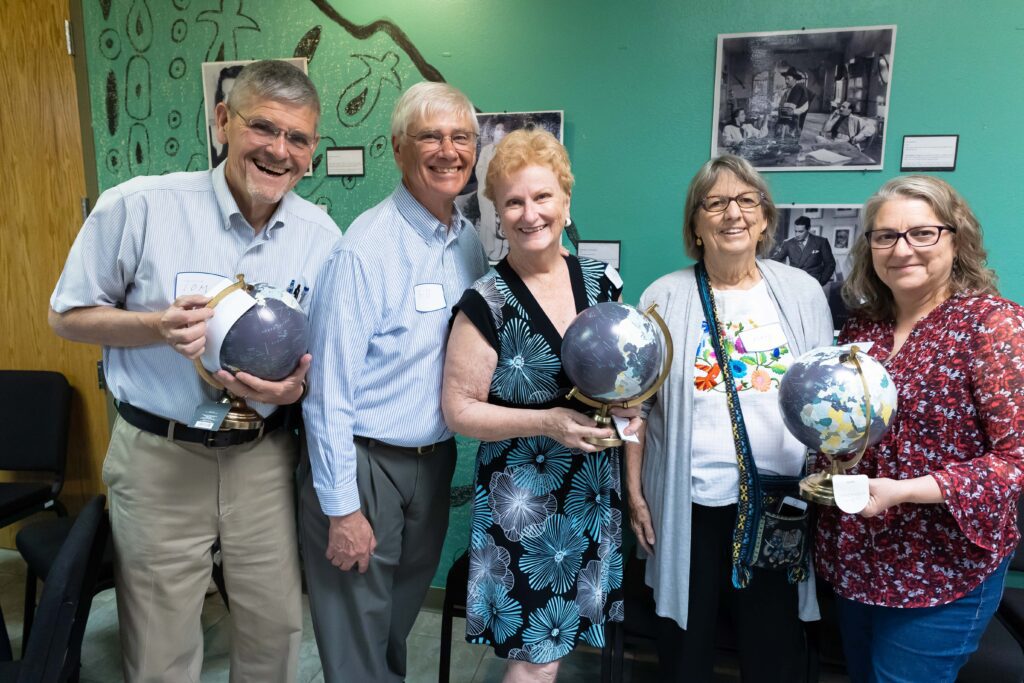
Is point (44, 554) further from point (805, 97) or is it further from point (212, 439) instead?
point (805, 97)

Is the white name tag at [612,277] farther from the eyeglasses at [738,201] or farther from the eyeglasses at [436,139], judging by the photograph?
the eyeglasses at [436,139]

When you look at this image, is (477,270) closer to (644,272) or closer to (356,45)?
(644,272)

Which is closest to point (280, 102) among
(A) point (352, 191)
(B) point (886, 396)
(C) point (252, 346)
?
(C) point (252, 346)

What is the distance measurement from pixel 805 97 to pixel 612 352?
57.3 inches

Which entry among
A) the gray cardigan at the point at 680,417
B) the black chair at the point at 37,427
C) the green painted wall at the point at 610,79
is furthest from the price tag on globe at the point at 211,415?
the black chair at the point at 37,427

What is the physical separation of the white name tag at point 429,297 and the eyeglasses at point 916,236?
1092 mm

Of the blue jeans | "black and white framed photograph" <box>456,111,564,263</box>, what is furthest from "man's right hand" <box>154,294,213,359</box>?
the blue jeans

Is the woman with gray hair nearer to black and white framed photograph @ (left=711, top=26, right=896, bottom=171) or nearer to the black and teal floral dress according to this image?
the black and teal floral dress

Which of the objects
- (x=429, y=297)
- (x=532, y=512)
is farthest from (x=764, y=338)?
(x=429, y=297)

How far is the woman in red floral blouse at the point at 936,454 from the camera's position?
1.35m

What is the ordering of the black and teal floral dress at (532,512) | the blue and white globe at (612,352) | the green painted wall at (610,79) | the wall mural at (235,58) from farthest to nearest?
the wall mural at (235,58) → the green painted wall at (610,79) → the black and teal floral dress at (532,512) → the blue and white globe at (612,352)

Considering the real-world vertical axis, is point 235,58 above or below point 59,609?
above

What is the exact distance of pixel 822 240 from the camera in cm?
223

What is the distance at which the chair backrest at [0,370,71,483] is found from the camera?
9.57ft
